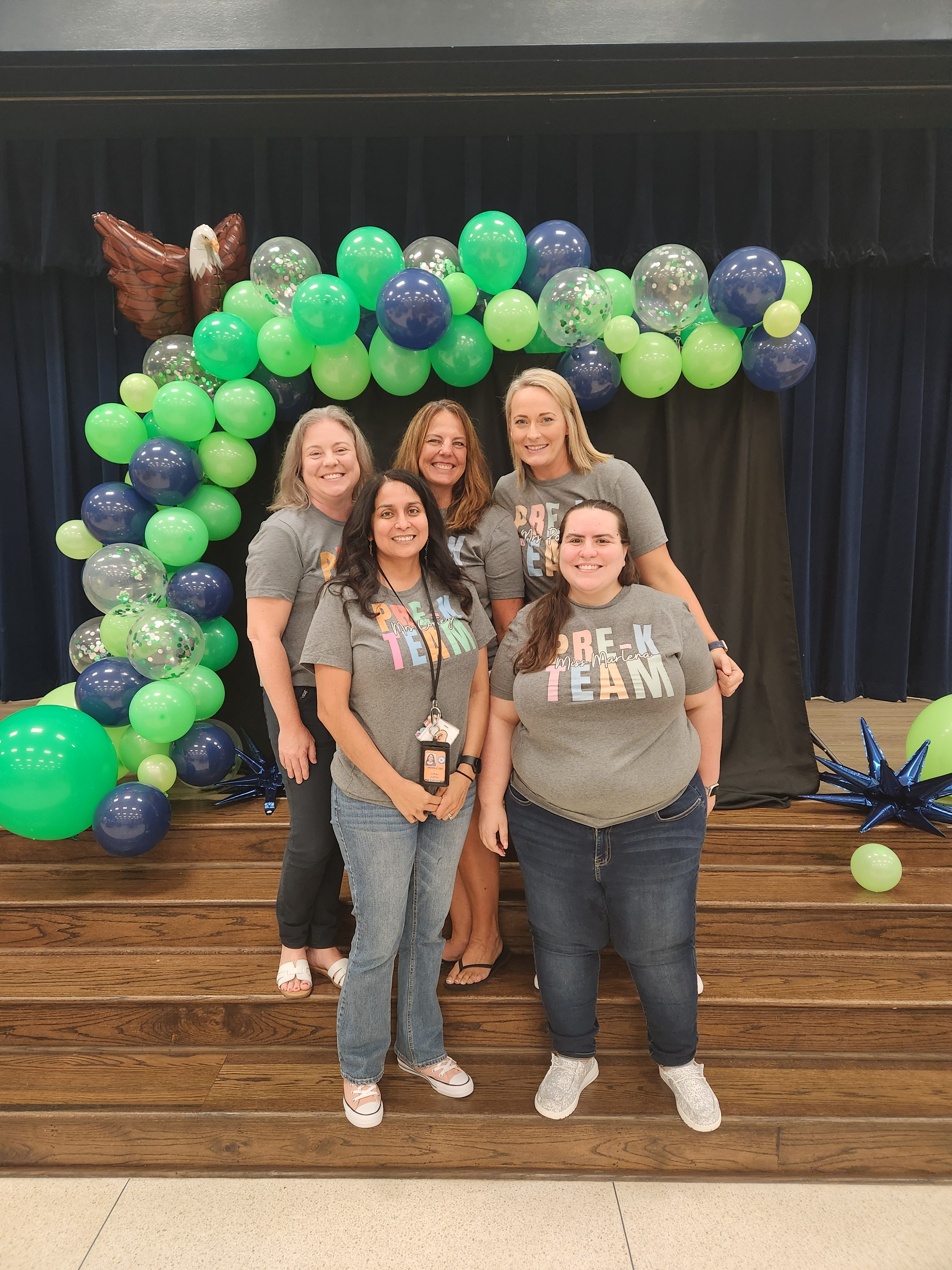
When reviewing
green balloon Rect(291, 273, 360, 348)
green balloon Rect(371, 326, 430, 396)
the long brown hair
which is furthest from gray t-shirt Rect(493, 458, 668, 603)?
green balloon Rect(291, 273, 360, 348)

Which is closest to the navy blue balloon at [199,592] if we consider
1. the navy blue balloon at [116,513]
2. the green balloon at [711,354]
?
the navy blue balloon at [116,513]

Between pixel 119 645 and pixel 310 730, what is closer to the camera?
pixel 310 730

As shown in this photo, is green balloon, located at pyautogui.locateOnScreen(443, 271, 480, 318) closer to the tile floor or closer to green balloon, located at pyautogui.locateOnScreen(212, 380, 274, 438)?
green balloon, located at pyautogui.locateOnScreen(212, 380, 274, 438)

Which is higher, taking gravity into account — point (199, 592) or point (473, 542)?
point (473, 542)

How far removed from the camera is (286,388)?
2557 millimetres

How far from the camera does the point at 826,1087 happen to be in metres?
1.69

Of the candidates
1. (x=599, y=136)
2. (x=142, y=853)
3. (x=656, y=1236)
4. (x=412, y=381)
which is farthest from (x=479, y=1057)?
(x=599, y=136)

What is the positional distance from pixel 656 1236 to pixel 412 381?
238cm

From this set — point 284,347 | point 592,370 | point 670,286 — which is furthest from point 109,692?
point 670,286

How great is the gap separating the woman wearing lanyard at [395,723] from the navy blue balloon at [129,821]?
101 cm

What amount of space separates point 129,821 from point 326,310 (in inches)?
66.5

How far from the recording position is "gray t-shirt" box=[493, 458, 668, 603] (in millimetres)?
1868

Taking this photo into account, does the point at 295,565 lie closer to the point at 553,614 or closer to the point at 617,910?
the point at 553,614

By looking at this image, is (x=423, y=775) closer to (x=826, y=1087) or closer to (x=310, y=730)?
(x=310, y=730)
